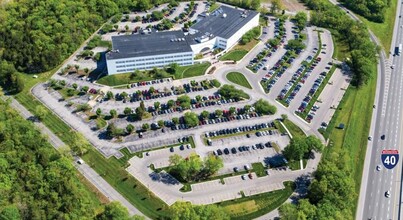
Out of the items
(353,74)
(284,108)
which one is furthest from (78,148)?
(353,74)

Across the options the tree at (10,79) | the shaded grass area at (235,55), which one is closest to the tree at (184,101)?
the shaded grass area at (235,55)

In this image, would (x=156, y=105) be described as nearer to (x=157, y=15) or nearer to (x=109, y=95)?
(x=109, y=95)

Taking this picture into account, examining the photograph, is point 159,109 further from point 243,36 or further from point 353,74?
point 353,74

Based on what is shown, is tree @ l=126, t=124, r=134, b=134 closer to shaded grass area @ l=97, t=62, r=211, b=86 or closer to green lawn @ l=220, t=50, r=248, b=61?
shaded grass area @ l=97, t=62, r=211, b=86

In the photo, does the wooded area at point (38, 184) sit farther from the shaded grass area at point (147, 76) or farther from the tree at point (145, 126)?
the shaded grass area at point (147, 76)

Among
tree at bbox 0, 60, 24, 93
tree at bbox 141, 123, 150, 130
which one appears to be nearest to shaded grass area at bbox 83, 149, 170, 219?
tree at bbox 141, 123, 150, 130
